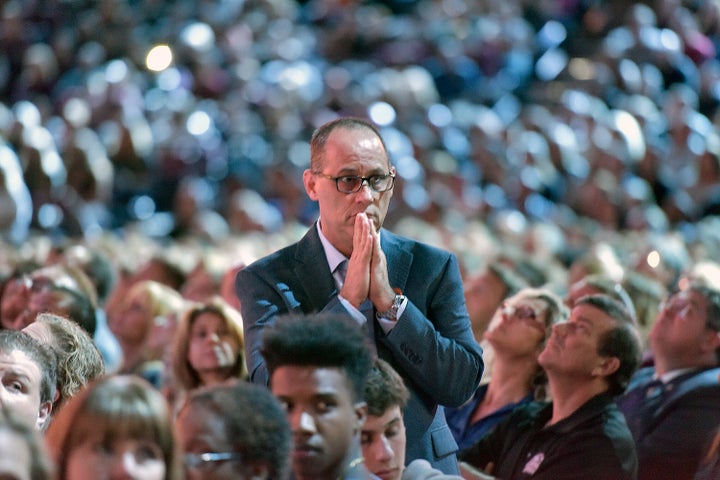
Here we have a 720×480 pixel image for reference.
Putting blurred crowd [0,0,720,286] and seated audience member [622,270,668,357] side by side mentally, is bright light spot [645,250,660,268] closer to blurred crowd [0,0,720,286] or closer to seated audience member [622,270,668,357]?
blurred crowd [0,0,720,286]

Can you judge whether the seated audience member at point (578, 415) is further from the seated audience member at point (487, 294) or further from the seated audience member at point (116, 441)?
the seated audience member at point (116, 441)

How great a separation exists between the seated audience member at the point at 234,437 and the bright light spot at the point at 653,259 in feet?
14.7

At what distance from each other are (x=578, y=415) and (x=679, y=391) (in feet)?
1.78

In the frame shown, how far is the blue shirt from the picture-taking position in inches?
170

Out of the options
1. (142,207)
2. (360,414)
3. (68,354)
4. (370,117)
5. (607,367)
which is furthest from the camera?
(370,117)

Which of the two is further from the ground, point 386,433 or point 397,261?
point 397,261

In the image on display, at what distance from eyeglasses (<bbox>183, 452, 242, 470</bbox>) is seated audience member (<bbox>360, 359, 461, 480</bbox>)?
1.90 ft

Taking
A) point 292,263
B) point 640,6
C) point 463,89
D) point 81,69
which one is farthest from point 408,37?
point 292,263

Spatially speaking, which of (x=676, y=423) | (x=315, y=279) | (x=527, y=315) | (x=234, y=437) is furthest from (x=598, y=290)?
(x=234, y=437)

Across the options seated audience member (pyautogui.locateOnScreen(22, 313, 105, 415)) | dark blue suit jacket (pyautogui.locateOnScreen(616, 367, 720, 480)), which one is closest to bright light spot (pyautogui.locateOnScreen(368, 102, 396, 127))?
dark blue suit jacket (pyautogui.locateOnScreen(616, 367, 720, 480))

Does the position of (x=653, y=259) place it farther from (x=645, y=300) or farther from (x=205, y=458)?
(x=205, y=458)

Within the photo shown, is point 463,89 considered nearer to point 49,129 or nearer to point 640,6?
point 640,6

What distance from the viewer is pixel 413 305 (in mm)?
2920

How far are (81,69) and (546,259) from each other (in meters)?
7.66
